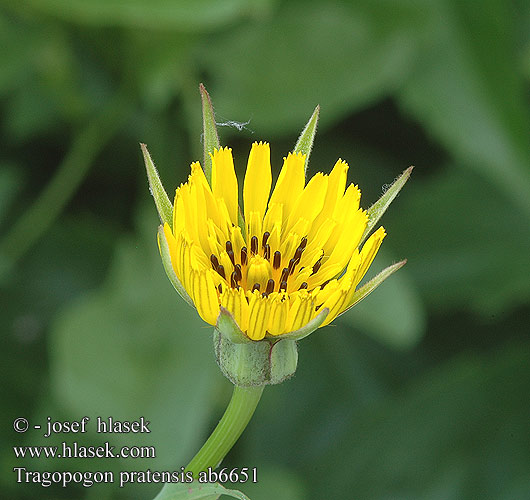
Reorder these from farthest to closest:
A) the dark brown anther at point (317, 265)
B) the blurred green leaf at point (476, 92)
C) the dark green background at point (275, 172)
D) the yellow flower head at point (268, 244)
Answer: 1. the blurred green leaf at point (476, 92)
2. the dark green background at point (275, 172)
3. the dark brown anther at point (317, 265)
4. the yellow flower head at point (268, 244)

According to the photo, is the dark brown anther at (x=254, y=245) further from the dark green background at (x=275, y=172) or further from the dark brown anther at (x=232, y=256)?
the dark green background at (x=275, y=172)

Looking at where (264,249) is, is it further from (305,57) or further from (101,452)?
(305,57)

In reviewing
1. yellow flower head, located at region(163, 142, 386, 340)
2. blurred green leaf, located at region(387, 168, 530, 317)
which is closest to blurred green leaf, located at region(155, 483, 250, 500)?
yellow flower head, located at region(163, 142, 386, 340)

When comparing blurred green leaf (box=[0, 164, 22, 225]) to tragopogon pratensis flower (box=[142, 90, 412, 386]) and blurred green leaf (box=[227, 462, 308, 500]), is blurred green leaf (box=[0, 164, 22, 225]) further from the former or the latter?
tragopogon pratensis flower (box=[142, 90, 412, 386])

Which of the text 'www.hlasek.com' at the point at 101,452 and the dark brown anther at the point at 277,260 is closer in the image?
the dark brown anther at the point at 277,260

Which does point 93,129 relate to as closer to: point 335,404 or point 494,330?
point 335,404

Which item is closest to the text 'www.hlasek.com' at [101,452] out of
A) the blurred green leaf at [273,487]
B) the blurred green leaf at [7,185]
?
the blurred green leaf at [273,487]
